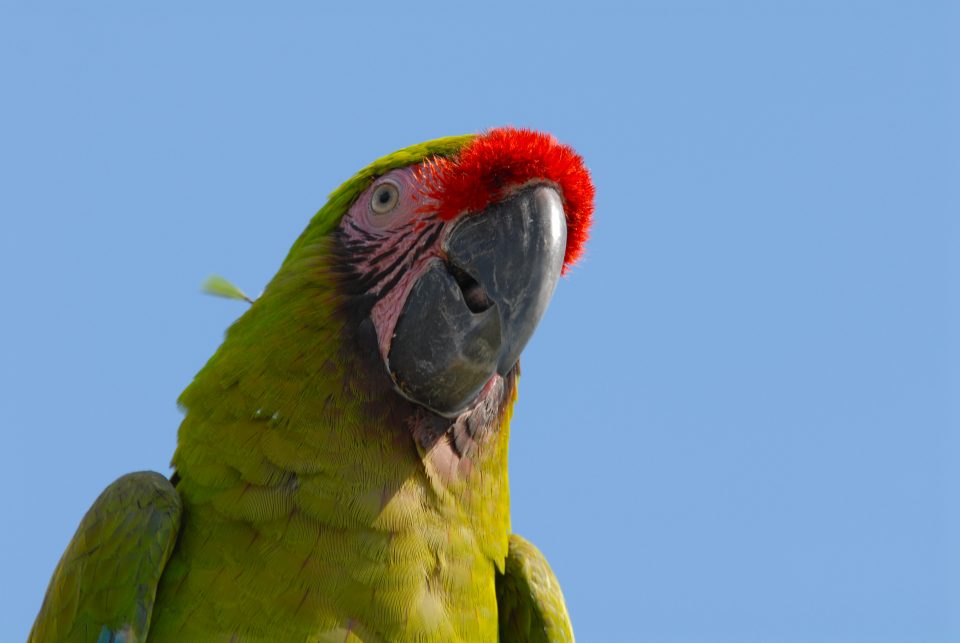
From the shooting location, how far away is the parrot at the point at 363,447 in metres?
2.78

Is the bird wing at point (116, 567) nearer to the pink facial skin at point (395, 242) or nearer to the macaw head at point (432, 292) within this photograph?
the macaw head at point (432, 292)

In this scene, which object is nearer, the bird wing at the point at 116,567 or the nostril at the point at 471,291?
the bird wing at the point at 116,567

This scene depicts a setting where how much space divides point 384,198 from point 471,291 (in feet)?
1.68

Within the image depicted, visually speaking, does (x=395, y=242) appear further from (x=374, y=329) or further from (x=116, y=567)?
(x=116, y=567)

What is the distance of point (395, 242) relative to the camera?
3.11 metres

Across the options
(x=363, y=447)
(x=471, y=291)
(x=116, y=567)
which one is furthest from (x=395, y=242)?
(x=116, y=567)

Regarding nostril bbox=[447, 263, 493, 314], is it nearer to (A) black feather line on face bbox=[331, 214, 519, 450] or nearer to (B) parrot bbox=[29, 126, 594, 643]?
(B) parrot bbox=[29, 126, 594, 643]

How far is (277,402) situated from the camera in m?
2.91

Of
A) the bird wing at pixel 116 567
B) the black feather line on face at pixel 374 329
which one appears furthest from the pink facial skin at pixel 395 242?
the bird wing at pixel 116 567

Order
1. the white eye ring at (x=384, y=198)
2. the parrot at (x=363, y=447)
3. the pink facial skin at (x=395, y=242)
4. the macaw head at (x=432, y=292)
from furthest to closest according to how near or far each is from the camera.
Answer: the white eye ring at (x=384, y=198)
the pink facial skin at (x=395, y=242)
the macaw head at (x=432, y=292)
the parrot at (x=363, y=447)

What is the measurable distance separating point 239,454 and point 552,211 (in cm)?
122

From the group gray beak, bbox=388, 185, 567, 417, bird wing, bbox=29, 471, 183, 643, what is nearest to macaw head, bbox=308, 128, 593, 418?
gray beak, bbox=388, 185, 567, 417

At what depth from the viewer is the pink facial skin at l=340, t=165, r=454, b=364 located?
302 centimetres

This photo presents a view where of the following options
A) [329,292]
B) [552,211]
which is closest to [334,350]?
[329,292]
